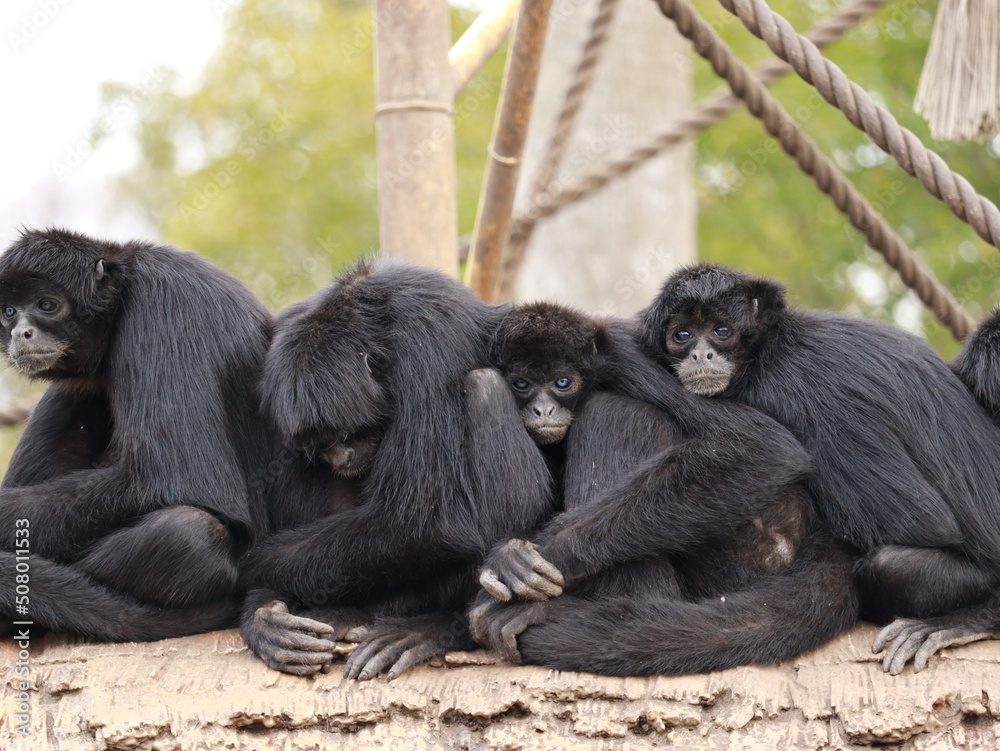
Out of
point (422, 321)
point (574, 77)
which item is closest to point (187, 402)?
point (422, 321)

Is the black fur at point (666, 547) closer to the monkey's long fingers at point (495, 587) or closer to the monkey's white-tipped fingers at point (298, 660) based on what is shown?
the monkey's long fingers at point (495, 587)

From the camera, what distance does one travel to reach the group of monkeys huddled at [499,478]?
5055 mm

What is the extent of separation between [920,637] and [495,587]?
1908mm

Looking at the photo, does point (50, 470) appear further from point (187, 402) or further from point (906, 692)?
point (906, 692)

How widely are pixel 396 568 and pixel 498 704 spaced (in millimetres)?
865

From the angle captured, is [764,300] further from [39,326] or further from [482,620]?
[39,326]

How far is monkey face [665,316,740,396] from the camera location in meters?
5.47

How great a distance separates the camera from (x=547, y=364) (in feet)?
18.3

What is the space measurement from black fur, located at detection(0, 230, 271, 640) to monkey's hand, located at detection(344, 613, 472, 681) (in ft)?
2.83

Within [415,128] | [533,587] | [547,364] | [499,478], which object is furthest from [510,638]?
[415,128]

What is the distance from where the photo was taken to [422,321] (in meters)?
5.66

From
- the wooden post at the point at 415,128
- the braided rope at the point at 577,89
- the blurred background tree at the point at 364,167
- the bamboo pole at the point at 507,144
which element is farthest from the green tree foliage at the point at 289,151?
the wooden post at the point at 415,128

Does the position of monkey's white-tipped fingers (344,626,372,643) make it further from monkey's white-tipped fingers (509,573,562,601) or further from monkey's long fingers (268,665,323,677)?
monkey's white-tipped fingers (509,573,562,601)

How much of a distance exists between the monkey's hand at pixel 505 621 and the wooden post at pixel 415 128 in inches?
132
